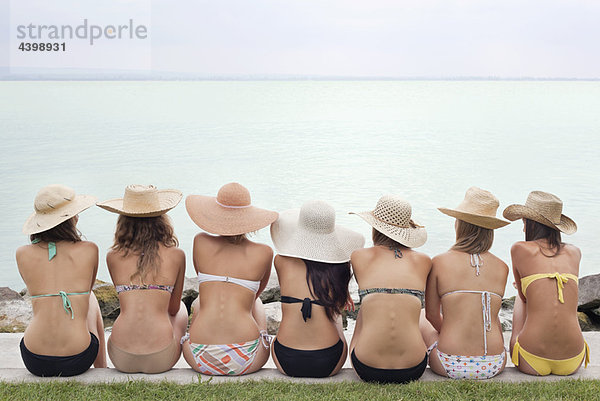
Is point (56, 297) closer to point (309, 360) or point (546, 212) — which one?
point (309, 360)

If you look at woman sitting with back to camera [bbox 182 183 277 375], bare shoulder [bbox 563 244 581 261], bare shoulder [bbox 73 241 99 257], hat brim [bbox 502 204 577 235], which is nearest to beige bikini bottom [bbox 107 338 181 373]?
woman sitting with back to camera [bbox 182 183 277 375]

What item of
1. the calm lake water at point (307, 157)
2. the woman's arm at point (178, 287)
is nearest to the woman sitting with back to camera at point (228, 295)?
the woman's arm at point (178, 287)

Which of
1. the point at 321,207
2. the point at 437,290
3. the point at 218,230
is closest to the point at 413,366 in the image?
the point at 437,290

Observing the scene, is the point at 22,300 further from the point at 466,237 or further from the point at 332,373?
the point at 466,237

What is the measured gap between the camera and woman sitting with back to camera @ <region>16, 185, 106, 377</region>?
3.81 m

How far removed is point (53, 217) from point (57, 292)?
45 cm

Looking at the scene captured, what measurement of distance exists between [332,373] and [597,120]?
4758 centimetres

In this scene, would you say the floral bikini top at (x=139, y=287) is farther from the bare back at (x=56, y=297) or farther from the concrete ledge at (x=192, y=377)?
the concrete ledge at (x=192, y=377)

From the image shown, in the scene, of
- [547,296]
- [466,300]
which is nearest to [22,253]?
[466,300]

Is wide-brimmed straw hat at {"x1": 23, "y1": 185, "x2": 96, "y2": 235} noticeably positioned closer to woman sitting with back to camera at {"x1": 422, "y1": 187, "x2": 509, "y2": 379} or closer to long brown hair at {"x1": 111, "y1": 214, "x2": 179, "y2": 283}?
long brown hair at {"x1": 111, "y1": 214, "x2": 179, "y2": 283}

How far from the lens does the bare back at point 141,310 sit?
153 inches

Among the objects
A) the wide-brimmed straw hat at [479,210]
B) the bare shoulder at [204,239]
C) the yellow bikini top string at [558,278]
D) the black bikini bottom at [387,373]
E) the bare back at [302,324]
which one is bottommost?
the black bikini bottom at [387,373]

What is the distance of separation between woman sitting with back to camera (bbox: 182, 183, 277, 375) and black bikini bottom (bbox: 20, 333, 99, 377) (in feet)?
1.92

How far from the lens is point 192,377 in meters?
3.86
